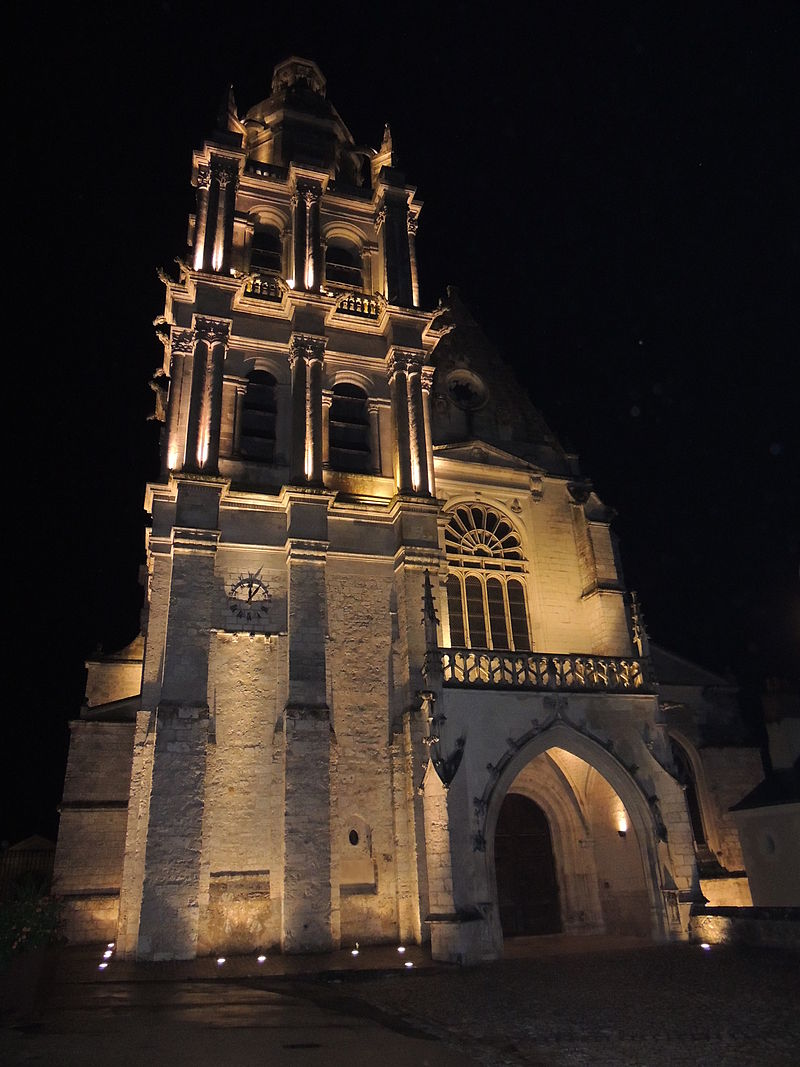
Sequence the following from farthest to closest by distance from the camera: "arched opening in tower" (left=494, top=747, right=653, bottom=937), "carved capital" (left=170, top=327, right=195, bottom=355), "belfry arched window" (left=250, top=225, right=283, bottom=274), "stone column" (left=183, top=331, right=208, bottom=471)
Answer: "belfry arched window" (left=250, top=225, right=283, bottom=274) → "carved capital" (left=170, top=327, right=195, bottom=355) → "stone column" (left=183, top=331, right=208, bottom=471) → "arched opening in tower" (left=494, top=747, right=653, bottom=937)

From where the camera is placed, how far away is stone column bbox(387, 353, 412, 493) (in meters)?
19.7

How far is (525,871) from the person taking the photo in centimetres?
1761

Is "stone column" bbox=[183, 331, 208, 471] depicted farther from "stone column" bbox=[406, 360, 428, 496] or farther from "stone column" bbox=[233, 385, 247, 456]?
"stone column" bbox=[406, 360, 428, 496]

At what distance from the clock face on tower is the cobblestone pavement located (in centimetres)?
799

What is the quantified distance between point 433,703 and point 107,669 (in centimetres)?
1170

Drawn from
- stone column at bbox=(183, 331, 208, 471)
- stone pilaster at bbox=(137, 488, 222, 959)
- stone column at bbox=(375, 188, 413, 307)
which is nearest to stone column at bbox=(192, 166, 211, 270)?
stone column at bbox=(183, 331, 208, 471)

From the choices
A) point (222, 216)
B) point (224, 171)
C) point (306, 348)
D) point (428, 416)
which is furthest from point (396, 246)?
point (428, 416)

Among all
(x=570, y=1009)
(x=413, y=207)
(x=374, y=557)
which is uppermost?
(x=413, y=207)

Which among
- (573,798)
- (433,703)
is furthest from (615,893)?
(433,703)

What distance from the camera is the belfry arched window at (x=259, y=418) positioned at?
64.4 ft

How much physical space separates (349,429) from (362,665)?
21.6 feet

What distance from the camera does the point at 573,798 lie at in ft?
58.8

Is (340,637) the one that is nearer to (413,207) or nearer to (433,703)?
(433,703)

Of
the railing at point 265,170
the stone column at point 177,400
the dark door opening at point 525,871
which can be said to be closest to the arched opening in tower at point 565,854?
the dark door opening at point 525,871
